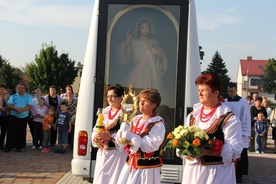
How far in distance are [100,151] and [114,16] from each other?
2060mm

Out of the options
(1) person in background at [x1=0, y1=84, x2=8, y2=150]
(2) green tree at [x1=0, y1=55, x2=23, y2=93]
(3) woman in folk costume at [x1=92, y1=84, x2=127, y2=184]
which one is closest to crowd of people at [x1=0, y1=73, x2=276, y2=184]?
(3) woman in folk costume at [x1=92, y1=84, x2=127, y2=184]

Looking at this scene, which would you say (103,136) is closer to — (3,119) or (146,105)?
(146,105)

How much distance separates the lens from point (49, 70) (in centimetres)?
5056

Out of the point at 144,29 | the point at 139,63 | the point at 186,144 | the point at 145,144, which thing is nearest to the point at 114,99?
the point at 139,63

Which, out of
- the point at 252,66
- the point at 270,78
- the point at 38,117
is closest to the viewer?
the point at 38,117

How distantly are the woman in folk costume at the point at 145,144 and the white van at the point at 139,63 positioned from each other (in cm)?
153

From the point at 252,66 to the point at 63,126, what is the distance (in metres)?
94.9

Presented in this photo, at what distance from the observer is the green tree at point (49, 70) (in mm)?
50375

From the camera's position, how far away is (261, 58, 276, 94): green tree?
89.4 m

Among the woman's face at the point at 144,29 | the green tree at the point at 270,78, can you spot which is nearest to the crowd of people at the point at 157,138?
the woman's face at the point at 144,29

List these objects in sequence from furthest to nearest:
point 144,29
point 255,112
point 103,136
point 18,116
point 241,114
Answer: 1. point 255,112
2. point 18,116
3. point 241,114
4. point 144,29
5. point 103,136

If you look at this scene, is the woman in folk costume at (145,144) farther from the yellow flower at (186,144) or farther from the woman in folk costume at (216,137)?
the yellow flower at (186,144)

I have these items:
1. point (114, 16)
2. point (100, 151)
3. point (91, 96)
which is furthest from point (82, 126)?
point (114, 16)

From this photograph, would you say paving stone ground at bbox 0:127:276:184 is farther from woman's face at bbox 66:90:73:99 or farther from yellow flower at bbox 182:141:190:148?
yellow flower at bbox 182:141:190:148
